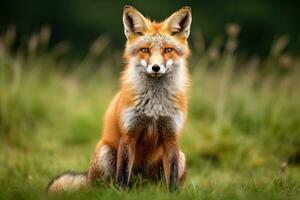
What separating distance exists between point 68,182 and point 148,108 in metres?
1.18

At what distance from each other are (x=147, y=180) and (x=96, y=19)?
17060mm

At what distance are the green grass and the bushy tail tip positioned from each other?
0.40m

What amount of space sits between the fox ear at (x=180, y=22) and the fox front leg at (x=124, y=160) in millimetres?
1167

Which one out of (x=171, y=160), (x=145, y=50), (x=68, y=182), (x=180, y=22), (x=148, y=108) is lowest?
(x=68, y=182)

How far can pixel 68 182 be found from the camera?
250 inches

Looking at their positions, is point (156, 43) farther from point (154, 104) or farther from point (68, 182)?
point (68, 182)


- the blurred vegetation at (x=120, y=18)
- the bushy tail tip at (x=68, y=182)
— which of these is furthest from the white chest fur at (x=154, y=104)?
the blurred vegetation at (x=120, y=18)

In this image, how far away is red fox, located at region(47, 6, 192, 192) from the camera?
19.6 feet

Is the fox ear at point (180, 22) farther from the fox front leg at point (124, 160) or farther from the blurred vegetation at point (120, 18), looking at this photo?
the blurred vegetation at point (120, 18)

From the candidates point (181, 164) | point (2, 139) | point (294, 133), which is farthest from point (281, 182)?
point (2, 139)

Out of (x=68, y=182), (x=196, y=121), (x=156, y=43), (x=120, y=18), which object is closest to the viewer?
(x=156, y=43)

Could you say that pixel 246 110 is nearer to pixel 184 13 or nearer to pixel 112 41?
pixel 184 13

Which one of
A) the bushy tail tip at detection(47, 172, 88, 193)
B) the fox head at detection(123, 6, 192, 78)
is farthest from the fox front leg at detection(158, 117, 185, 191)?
the bushy tail tip at detection(47, 172, 88, 193)

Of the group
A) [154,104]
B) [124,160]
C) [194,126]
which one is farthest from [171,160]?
[194,126]
